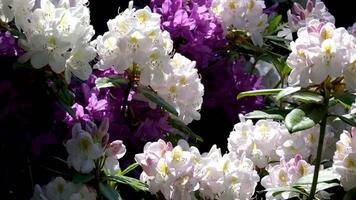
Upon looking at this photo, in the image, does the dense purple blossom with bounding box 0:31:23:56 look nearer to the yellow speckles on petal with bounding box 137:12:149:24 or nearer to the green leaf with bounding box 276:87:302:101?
the yellow speckles on petal with bounding box 137:12:149:24

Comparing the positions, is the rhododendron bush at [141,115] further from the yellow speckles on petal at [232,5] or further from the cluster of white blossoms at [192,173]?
the yellow speckles on petal at [232,5]

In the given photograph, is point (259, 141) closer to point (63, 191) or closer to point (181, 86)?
point (181, 86)

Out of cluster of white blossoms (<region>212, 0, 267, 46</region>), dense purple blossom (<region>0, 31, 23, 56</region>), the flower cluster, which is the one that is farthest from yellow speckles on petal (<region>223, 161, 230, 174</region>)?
cluster of white blossoms (<region>212, 0, 267, 46</region>)

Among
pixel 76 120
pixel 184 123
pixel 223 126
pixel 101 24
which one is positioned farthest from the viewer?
pixel 101 24

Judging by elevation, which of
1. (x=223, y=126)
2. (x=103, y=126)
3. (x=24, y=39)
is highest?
(x=24, y=39)

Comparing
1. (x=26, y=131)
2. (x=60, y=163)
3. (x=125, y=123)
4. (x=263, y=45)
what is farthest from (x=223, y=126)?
(x=26, y=131)

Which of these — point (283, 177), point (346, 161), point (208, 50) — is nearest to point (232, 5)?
point (208, 50)

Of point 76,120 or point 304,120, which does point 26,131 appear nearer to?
point 76,120
